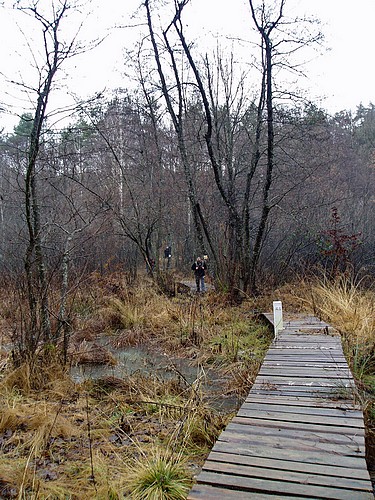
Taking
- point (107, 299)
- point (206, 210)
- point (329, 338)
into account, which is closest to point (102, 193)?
point (206, 210)

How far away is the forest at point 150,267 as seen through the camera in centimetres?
431

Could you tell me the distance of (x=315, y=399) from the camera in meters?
3.60

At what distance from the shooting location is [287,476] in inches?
91.1

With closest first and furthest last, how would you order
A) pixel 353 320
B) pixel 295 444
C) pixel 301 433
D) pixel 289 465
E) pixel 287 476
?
pixel 287 476 < pixel 289 465 < pixel 295 444 < pixel 301 433 < pixel 353 320

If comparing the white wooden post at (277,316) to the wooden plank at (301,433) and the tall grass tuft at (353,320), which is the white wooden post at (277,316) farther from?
the wooden plank at (301,433)

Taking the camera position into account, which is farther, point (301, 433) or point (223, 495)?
point (301, 433)

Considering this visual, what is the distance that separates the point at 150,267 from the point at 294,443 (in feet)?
31.8

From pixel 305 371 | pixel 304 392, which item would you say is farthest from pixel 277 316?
pixel 304 392

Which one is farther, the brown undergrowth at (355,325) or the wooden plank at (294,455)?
the brown undergrowth at (355,325)

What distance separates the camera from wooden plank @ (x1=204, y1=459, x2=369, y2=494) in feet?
7.29

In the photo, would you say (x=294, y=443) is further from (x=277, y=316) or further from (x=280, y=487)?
(x=277, y=316)

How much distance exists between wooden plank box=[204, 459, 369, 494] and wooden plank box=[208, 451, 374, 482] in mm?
32

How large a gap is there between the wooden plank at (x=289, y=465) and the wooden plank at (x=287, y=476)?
0.03m

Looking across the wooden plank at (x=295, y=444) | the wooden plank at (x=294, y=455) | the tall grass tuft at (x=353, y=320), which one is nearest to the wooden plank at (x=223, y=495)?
the wooden plank at (x=294, y=455)
